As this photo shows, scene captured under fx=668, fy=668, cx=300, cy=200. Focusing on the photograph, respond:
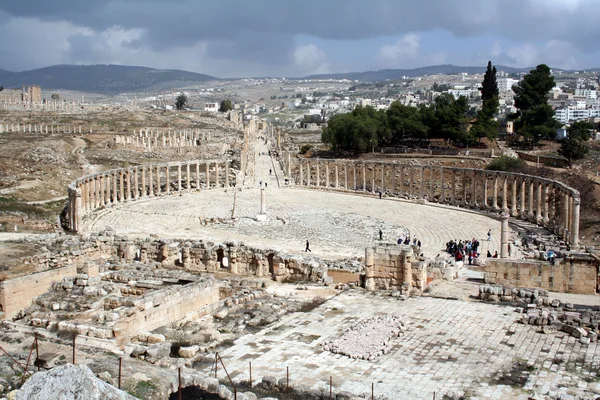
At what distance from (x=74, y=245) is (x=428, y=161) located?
49.2 meters

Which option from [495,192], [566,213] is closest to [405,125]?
[495,192]

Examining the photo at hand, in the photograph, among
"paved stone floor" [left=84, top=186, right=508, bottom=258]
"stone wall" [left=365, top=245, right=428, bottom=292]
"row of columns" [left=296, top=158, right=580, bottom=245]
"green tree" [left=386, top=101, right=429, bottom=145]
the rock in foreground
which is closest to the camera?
the rock in foreground

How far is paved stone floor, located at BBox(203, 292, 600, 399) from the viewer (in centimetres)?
1535

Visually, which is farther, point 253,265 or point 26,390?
point 253,265

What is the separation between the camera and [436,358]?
17219 millimetres

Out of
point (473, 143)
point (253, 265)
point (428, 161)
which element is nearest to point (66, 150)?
point (428, 161)

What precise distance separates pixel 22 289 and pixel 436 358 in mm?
12625

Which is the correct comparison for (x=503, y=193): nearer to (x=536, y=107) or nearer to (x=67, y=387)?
(x=536, y=107)

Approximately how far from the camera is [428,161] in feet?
240

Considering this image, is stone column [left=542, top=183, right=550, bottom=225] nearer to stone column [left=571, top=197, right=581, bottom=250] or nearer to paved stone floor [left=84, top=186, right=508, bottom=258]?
paved stone floor [left=84, top=186, right=508, bottom=258]

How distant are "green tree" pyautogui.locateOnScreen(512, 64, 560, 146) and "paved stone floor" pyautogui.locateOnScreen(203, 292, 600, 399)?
5812 cm

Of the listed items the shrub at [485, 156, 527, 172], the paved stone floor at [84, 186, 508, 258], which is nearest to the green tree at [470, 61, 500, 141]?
the shrub at [485, 156, 527, 172]

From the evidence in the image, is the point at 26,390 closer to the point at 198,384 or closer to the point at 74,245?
the point at 198,384

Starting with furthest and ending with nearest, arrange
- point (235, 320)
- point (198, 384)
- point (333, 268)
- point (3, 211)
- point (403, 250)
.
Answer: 1. point (3, 211)
2. point (333, 268)
3. point (403, 250)
4. point (235, 320)
5. point (198, 384)
